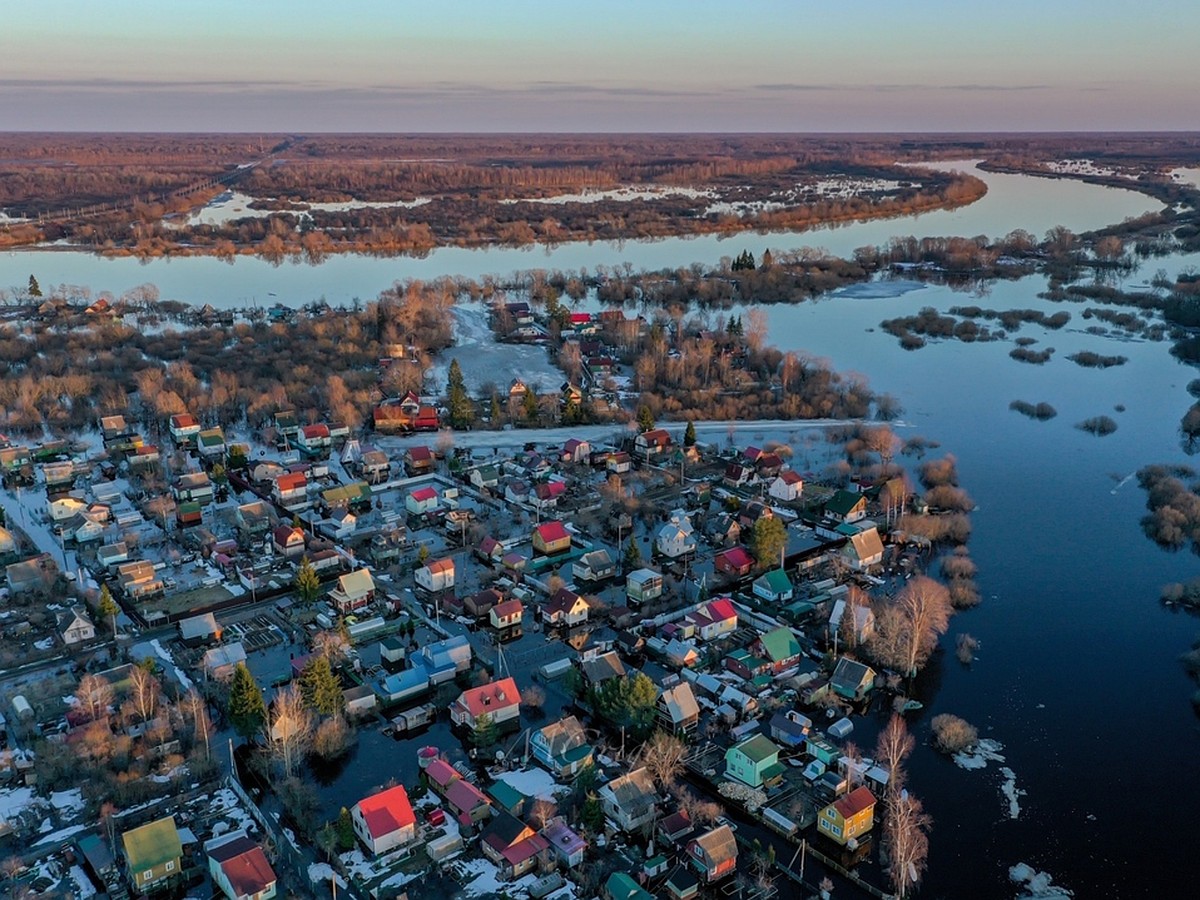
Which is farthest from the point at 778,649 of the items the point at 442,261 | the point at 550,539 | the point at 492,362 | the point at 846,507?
the point at 442,261

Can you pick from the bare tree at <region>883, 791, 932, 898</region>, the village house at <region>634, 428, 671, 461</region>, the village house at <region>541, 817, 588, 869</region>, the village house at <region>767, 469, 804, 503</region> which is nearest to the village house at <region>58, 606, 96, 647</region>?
the village house at <region>541, 817, 588, 869</region>

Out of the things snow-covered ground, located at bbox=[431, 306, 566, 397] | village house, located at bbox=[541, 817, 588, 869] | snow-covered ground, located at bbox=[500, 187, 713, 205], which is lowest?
village house, located at bbox=[541, 817, 588, 869]

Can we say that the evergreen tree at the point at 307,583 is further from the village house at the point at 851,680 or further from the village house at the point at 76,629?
the village house at the point at 851,680

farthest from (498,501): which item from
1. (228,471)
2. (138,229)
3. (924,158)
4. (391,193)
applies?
(924,158)

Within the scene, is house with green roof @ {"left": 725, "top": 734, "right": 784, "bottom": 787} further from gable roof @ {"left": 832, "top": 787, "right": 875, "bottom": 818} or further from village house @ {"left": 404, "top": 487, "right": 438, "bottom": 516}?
village house @ {"left": 404, "top": 487, "right": 438, "bottom": 516}

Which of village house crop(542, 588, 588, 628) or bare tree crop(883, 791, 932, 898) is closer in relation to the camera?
bare tree crop(883, 791, 932, 898)

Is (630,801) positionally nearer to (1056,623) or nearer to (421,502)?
(1056,623)
